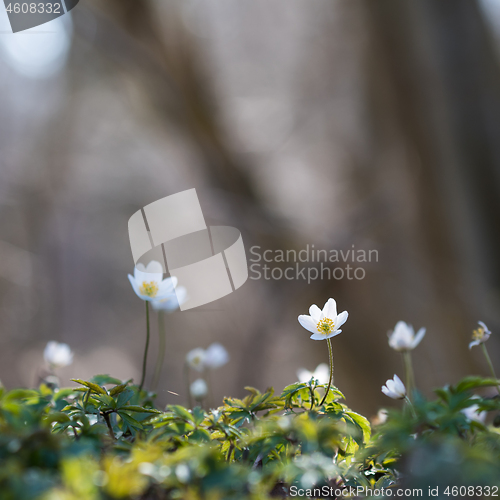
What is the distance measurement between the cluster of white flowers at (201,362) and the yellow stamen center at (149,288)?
333 millimetres

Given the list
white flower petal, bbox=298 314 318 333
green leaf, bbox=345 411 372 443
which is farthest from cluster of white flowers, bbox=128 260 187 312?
green leaf, bbox=345 411 372 443

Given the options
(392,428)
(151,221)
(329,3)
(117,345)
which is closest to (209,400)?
(392,428)

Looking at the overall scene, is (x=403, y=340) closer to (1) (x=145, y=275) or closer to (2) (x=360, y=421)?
(2) (x=360, y=421)

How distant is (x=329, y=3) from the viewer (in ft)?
9.95

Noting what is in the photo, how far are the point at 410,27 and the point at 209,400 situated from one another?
2.30 meters

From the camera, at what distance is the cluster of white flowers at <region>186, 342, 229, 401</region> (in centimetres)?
115

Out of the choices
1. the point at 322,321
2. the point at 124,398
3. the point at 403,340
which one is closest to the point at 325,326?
the point at 322,321

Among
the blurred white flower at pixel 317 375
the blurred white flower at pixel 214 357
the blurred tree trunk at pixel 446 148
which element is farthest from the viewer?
the blurred tree trunk at pixel 446 148

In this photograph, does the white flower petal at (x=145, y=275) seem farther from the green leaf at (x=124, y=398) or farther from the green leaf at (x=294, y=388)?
the green leaf at (x=294, y=388)

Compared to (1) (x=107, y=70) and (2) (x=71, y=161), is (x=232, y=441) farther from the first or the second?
(2) (x=71, y=161)

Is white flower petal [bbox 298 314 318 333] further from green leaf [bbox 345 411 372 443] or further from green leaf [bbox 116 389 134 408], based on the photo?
green leaf [bbox 116 389 134 408]

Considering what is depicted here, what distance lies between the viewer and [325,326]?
727 mm

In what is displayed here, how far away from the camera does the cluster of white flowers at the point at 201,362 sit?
1.15 metres

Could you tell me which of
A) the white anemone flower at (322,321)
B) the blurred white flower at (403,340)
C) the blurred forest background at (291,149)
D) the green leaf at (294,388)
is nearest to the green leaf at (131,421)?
the green leaf at (294,388)
